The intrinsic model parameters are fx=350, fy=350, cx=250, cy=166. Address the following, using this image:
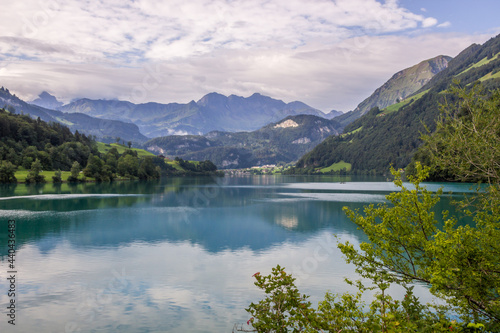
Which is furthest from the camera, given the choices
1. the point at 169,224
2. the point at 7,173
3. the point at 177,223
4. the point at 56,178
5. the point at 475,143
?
the point at 56,178

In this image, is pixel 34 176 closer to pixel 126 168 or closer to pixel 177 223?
pixel 126 168

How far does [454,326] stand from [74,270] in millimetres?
29939

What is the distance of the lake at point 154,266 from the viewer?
807 inches

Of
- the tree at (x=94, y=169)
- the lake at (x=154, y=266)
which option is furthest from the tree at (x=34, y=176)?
the lake at (x=154, y=266)

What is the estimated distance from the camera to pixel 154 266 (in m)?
31.5

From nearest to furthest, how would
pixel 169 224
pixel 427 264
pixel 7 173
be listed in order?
pixel 427 264 < pixel 169 224 < pixel 7 173

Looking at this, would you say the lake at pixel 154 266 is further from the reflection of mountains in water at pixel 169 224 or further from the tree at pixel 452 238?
the tree at pixel 452 238

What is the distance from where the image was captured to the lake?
20.5m

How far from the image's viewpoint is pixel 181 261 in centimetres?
3369

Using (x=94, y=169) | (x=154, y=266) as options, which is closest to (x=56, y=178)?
(x=94, y=169)

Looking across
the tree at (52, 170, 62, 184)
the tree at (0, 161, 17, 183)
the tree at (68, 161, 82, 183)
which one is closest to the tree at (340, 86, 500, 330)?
the tree at (0, 161, 17, 183)

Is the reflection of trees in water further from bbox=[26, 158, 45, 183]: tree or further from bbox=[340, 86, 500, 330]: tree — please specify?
bbox=[26, 158, 45, 183]: tree

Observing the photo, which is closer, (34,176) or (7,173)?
(7,173)

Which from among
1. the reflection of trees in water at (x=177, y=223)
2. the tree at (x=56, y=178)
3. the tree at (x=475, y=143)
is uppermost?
the tree at (x=475, y=143)
